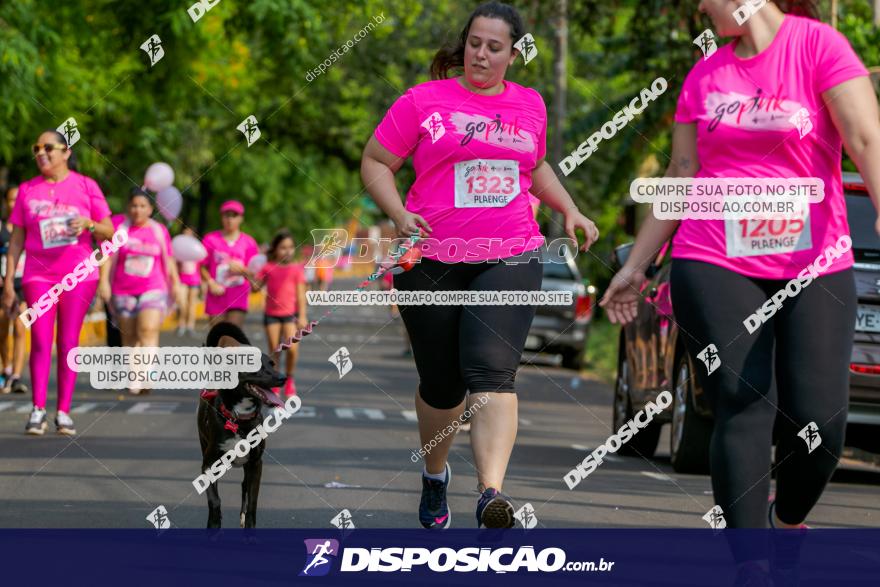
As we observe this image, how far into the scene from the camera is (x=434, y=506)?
266 inches

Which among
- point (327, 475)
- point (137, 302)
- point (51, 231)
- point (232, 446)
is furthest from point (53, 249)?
point (232, 446)

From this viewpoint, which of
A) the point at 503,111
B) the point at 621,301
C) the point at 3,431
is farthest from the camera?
the point at 3,431

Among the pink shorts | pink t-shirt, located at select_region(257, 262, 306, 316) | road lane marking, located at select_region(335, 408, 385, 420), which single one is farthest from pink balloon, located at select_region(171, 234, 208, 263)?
road lane marking, located at select_region(335, 408, 385, 420)

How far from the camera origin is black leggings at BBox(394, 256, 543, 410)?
6.20 metres

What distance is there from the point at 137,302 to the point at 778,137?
11.9m

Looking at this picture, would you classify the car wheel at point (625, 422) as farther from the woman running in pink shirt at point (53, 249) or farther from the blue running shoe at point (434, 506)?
the blue running shoe at point (434, 506)

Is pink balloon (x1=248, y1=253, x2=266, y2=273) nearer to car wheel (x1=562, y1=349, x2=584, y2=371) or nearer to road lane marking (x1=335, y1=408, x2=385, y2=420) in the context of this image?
road lane marking (x1=335, y1=408, x2=385, y2=420)

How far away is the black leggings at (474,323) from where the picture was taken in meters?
6.20

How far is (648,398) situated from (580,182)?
97.9ft

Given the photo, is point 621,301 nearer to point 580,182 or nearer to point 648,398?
point 648,398

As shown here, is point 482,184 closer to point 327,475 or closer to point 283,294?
point 327,475

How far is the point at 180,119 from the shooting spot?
3681 centimetres

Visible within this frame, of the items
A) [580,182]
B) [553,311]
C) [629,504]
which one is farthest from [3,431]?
[580,182]

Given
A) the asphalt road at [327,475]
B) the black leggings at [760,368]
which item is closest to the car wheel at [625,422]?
the asphalt road at [327,475]
